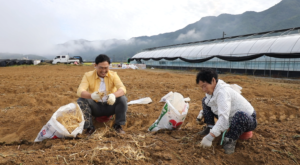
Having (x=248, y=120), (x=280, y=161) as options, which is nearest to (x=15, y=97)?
(x=248, y=120)

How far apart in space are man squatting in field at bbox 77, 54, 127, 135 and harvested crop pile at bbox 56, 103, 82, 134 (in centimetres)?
11

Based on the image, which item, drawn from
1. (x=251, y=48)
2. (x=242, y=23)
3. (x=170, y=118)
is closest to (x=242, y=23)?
(x=242, y=23)

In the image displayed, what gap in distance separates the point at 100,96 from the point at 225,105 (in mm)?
1538

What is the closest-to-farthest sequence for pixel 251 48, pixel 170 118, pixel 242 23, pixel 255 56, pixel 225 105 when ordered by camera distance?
pixel 225 105 < pixel 170 118 < pixel 255 56 < pixel 251 48 < pixel 242 23

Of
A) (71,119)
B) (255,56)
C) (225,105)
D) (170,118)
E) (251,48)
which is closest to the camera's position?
(225,105)

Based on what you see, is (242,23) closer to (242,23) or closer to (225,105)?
(242,23)

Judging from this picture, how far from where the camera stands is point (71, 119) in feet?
7.57

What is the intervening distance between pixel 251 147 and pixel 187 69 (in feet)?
56.3

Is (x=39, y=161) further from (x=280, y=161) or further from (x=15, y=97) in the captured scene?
(x=15, y=97)

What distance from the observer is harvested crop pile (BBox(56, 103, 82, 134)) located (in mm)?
2205

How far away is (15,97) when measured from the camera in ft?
14.5

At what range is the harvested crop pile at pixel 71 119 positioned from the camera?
7.23 ft

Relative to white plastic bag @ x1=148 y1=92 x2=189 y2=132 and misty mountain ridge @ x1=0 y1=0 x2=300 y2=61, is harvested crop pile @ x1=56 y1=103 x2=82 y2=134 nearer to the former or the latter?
white plastic bag @ x1=148 y1=92 x2=189 y2=132

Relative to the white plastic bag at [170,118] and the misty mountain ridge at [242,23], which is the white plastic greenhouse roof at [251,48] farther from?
the misty mountain ridge at [242,23]
